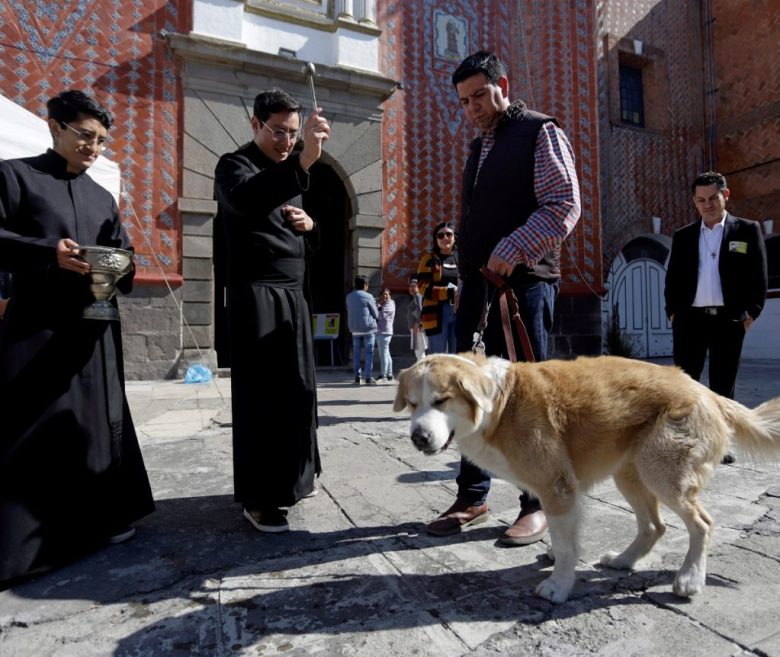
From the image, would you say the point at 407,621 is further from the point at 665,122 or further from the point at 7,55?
the point at 665,122

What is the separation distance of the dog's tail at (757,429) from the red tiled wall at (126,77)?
8538 millimetres

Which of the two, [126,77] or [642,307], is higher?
[126,77]

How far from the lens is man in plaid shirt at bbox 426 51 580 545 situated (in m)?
2.31

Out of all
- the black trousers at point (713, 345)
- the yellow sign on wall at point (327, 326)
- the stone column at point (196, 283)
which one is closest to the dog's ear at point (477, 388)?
the black trousers at point (713, 345)

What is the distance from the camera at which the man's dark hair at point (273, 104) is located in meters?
2.50

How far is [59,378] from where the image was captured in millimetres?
2234

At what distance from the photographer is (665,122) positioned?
13.4m

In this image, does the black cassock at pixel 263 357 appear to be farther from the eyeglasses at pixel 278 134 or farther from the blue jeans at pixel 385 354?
the blue jeans at pixel 385 354

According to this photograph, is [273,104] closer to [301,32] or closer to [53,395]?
[53,395]

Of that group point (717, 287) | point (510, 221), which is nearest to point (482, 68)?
point (510, 221)

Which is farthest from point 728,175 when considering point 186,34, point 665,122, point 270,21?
point 186,34

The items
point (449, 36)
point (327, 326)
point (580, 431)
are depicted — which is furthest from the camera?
point (327, 326)

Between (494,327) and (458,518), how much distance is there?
94 cm

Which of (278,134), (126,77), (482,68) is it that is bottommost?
(278,134)
